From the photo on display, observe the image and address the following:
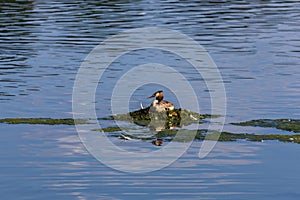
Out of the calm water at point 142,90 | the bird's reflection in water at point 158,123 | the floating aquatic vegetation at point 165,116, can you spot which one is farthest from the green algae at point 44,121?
the bird's reflection in water at point 158,123

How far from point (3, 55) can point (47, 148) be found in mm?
17479

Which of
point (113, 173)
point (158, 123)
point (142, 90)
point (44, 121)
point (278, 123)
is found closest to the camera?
point (113, 173)

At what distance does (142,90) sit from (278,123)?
6828 millimetres

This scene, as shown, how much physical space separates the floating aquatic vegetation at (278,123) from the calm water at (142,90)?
69 centimetres

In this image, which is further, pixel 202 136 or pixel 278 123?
pixel 278 123

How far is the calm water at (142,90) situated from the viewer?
16.3 metres

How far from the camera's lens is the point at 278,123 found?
21656mm

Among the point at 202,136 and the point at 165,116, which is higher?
the point at 202,136

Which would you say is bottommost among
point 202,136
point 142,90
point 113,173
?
point 142,90

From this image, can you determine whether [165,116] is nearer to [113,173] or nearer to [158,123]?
[158,123]

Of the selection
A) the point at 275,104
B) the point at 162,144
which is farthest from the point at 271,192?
the point at 275,104

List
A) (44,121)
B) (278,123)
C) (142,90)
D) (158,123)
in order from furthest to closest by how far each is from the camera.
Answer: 1. (142,90)
2. (44,121)
3. (158,123)
4. (278,123)

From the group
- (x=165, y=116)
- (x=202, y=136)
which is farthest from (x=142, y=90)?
(x=202, y=136)

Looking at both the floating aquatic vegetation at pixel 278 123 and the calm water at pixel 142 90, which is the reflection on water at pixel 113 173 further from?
the floating aquatic vegetation at pixel 278 123
